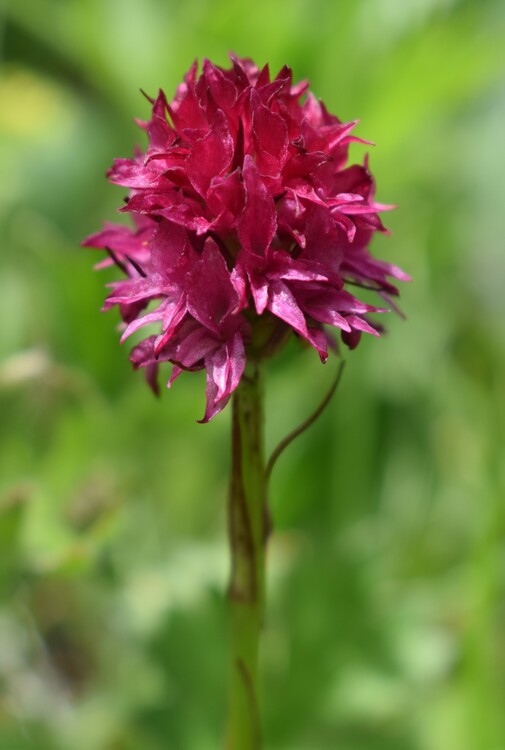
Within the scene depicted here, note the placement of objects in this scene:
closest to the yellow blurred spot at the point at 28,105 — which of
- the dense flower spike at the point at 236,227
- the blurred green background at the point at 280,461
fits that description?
the blurred green background at the point at 280,461

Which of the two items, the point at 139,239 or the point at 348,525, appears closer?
the point at 139,239

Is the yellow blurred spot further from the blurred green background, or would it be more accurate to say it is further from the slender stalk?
the slender stalk

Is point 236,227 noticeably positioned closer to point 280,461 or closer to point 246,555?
point 246,555

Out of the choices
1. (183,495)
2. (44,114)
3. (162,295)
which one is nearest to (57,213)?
(44,114)

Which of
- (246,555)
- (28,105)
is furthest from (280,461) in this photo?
(28,105)

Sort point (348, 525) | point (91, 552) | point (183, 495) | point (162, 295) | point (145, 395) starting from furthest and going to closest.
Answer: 1. point (183, 495)
2. point (348, 525)
3. point (145, 395)
4. point (91, 552)
5. point (162, 295)

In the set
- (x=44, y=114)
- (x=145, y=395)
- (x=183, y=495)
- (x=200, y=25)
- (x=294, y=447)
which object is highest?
(x=200, y=25)

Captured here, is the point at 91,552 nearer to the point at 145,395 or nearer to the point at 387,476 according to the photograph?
the point at 145,395
